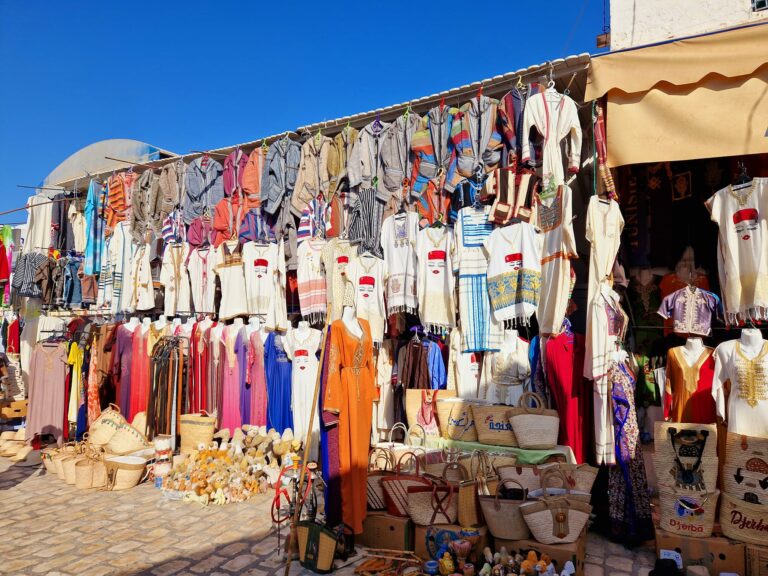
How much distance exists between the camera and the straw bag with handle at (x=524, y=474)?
13.6 ft

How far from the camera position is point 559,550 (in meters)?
3.54

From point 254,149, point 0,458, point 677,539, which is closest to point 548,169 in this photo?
point 677,539

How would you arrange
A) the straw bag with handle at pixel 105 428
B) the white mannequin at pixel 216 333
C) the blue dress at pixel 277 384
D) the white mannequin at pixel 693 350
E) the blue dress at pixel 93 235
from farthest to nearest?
the blue dress at pixel 93 235 → the white mannequin at pixel 216 333 → the blue dress at pixel 277 384 → the straw bag with handle at pixel 105 428 → the white mannequin at pixel 693 350

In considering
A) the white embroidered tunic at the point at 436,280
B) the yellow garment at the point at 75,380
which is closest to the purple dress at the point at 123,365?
the yellow garment at the point at 75,380

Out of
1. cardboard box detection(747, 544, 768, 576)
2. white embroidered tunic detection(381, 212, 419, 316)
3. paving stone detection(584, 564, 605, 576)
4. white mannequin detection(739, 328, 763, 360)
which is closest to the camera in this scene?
cardboard box detection(747, 544, 768, 576)

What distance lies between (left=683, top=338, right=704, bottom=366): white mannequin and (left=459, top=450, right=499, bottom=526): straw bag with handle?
188 centimetres

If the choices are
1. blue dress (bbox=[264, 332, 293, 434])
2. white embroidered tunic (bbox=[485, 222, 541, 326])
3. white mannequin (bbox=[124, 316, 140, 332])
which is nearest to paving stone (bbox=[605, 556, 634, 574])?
white embroidered tunic (bbox=[485, 222, 541, 326])

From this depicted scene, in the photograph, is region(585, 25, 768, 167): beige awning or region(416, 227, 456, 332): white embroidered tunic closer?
region(585, 25, 768, 167): beige awning

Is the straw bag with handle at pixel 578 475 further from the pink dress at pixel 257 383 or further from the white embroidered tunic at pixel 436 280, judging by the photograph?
the pink dress at pixel 257 383

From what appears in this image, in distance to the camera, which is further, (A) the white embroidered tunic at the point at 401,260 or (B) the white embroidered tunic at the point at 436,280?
(A) the white embroidered tunic at the point at 401,260

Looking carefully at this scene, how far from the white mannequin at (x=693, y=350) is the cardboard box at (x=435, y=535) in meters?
2.23

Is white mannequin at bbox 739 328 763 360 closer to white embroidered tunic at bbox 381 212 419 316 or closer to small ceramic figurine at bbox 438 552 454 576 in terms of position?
small ceramic figurine at bbox 438 552 454 576

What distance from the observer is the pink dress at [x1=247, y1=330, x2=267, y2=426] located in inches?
267

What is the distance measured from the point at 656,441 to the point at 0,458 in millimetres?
8155
